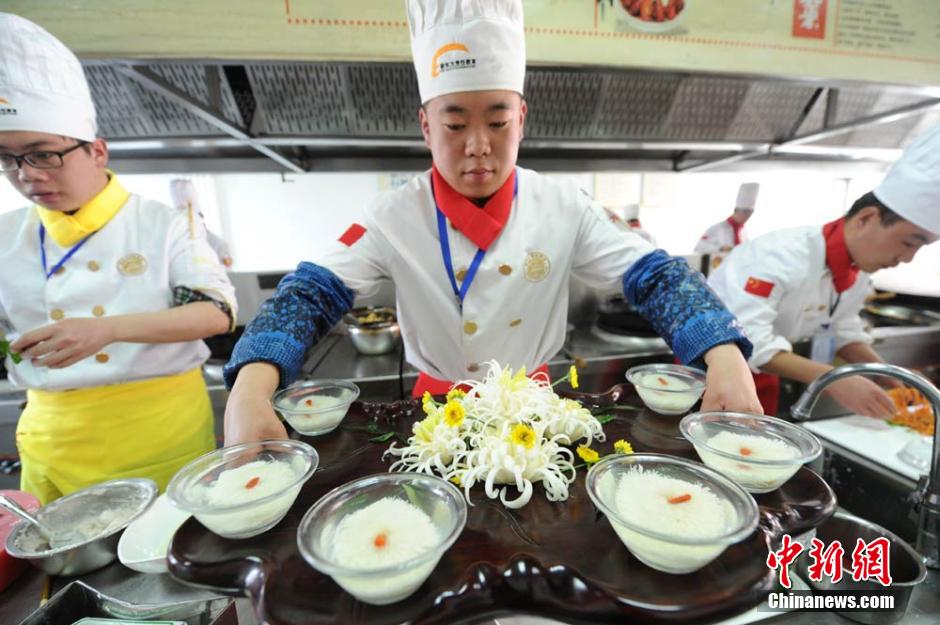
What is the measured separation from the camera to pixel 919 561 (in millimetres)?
1075

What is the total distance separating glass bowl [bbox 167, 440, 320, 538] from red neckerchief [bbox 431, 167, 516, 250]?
0.91 metres

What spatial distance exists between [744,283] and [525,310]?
1.47 meters

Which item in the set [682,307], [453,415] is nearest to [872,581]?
[682,307]

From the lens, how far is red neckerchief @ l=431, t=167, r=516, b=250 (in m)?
1.45

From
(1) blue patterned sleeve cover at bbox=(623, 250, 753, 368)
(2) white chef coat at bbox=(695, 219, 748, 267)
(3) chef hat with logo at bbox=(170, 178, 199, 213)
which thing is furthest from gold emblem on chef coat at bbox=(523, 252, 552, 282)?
(2) white chef coat at bbox=(695, 219, 748, 267)

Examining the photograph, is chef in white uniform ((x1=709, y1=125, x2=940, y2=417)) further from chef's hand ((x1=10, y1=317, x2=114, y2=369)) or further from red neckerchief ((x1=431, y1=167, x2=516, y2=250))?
chef's hand ((x1=10, y1=317, x2=114, y2=369))

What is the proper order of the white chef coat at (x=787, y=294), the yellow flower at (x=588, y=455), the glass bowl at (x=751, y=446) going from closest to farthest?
the glass bowl at (x=751, y=446) < the yellow flower at (x=588, y=455) < the white chef coat at (x=787, y=294)

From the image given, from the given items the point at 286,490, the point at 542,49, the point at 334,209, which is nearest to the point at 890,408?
the point at 542,49

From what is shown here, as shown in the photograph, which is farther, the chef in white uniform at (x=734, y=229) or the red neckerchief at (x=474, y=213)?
the chef in white uniform at (x=734, y=229)

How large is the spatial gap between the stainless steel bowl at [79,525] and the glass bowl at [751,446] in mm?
1483

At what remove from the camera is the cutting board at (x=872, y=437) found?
1656 mm

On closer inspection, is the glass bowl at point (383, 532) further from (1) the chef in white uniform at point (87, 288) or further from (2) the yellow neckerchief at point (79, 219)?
(2) the yellow neckerchief at point (79, 219)

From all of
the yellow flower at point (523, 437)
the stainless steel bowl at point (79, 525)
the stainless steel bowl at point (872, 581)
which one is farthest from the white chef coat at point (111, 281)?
the stainless steel bowl at point (872, 581)

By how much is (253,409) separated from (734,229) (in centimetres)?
688
